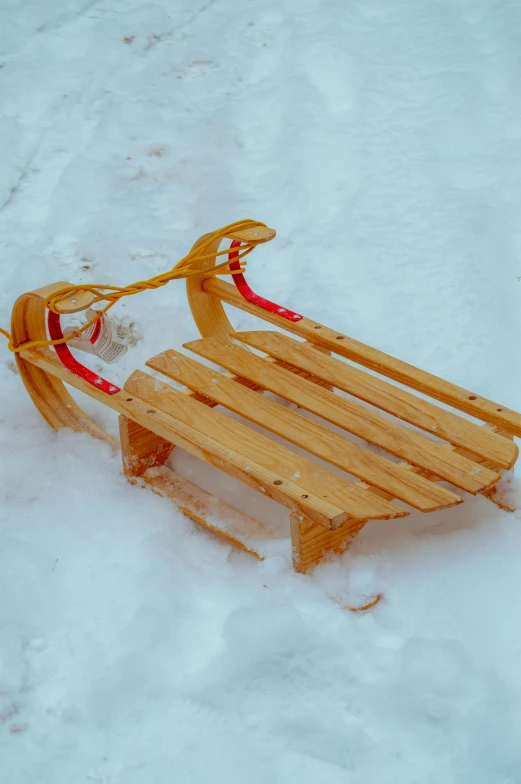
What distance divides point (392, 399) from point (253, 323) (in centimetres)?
80

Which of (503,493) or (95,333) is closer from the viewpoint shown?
(503,493)

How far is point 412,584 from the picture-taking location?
2.23m

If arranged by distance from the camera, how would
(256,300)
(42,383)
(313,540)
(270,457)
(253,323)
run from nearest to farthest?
(313,540) < (270,457) < (42,383) < (256,300) < (253,323)

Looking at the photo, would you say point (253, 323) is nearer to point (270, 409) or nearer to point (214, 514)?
point (270, 409)

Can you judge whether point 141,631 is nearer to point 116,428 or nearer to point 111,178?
point 116,428

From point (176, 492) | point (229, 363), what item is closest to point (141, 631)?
point (176, 492)

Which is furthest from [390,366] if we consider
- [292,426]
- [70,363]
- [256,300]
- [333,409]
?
[70,363]

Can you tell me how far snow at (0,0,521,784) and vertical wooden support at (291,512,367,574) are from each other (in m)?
0.04

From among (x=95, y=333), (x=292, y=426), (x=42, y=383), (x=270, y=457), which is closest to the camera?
(x=270, y=457)

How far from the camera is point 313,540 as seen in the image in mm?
2252

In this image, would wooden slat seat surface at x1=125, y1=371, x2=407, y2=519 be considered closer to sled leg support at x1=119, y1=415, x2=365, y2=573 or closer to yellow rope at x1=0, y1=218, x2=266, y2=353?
sled leg support at x1=119, y1=415, x2=365, y2=573

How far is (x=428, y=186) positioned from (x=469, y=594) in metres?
1.97

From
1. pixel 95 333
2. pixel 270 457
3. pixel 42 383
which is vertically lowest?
pixel 42 383

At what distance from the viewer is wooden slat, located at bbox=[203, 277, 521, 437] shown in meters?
2.56
